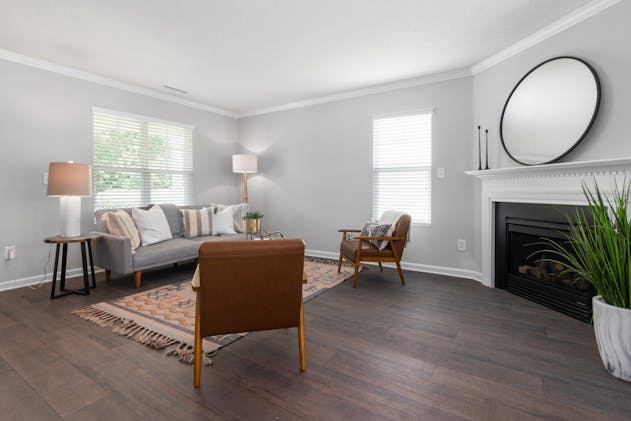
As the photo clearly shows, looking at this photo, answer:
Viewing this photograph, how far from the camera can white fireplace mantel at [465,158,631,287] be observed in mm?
2406

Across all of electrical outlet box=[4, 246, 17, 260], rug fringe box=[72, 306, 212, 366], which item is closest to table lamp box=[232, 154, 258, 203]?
electrical outlet box=[4, 246, 17, 260]

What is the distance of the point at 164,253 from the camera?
3.65 metres

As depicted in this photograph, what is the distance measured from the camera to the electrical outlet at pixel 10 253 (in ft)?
11.2

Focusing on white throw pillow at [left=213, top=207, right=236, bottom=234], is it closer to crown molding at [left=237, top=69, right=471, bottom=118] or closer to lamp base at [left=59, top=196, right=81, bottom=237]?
lamp base at [left=59, top=196, right=81, bottom=237]

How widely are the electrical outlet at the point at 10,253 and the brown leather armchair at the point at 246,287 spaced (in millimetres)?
3068

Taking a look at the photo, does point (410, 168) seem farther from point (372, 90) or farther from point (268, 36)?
point (268, 36)

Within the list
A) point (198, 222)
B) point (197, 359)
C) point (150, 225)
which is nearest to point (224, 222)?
point (198, 222)

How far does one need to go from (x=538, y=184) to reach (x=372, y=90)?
2.46 m

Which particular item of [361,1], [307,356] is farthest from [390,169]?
[307,356]

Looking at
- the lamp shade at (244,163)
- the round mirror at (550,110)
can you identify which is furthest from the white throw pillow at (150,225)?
the round mirror at (550,110)

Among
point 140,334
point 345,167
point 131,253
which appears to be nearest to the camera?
point 140,334

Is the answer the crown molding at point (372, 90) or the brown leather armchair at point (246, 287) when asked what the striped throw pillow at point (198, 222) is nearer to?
the crown molding at point (372, 90)

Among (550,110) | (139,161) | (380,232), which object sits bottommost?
(380,232)

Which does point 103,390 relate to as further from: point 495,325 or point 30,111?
point 30,111
